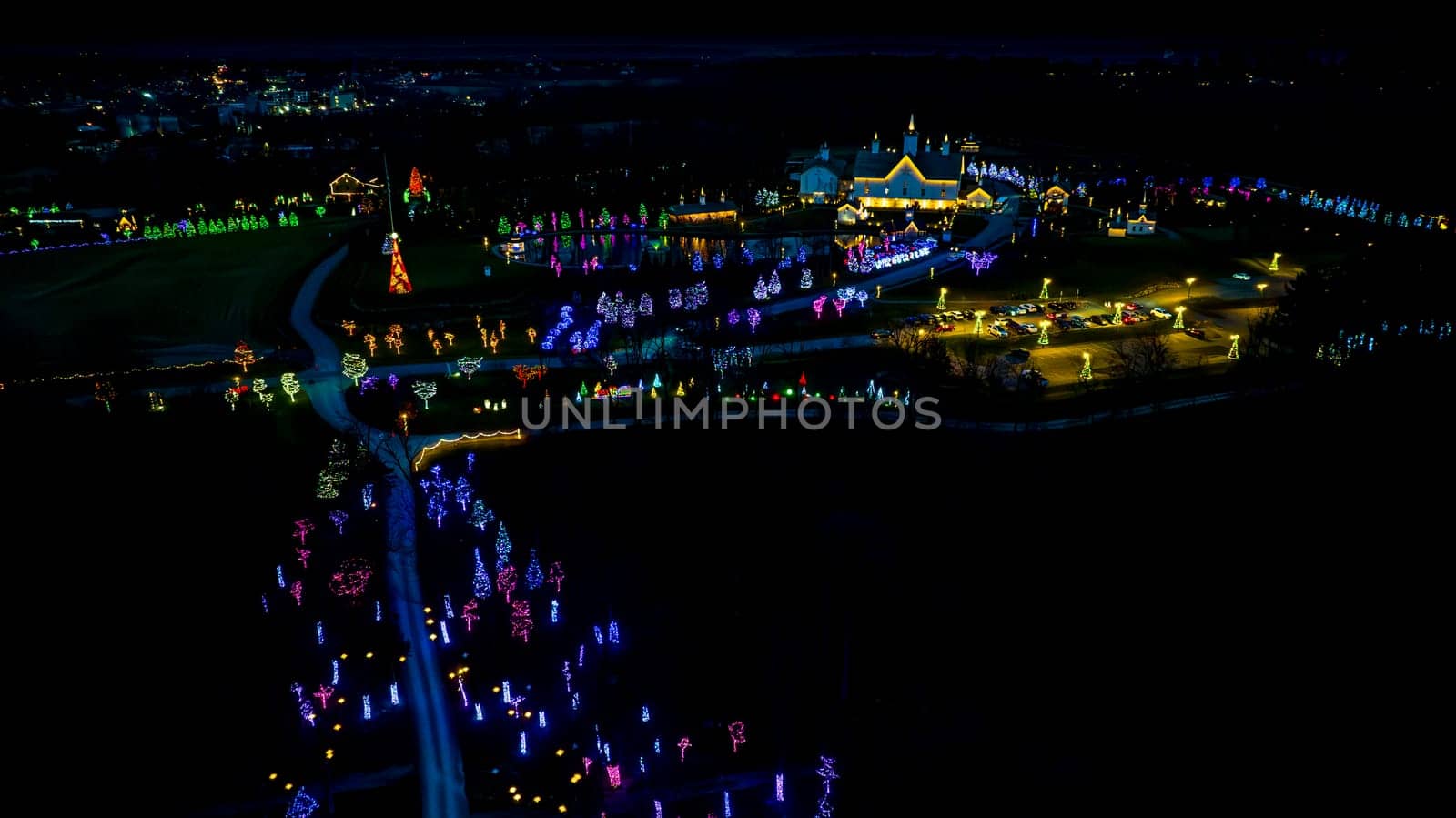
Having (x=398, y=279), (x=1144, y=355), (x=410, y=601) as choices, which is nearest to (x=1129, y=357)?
(x=1144, y=355)

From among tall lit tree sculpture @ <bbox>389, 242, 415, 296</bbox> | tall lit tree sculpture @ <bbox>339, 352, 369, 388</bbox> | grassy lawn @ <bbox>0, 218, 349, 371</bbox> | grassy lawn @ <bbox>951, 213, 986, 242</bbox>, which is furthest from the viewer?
grassy lawn @ <bbox>951, 213, 986, 242</bbox>

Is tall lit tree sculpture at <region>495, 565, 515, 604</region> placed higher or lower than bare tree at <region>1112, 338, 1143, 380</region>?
lower

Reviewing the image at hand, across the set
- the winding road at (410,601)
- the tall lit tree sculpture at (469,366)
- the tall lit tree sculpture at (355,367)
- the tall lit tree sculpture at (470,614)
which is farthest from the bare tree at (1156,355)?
the tall lit tree sculpture at (355,367)

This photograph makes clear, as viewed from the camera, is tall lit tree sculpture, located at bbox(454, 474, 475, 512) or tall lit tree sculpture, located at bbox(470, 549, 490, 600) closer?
tall lit tree sculpture, located at bbox(470, 549, 490, 600)

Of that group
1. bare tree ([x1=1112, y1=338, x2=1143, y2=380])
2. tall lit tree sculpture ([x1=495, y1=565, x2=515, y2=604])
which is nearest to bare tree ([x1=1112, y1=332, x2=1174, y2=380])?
bare tree ([x1=1112, y1=338, x2=1143, y2=380])

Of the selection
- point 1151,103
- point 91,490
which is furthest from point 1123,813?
point 1151,103

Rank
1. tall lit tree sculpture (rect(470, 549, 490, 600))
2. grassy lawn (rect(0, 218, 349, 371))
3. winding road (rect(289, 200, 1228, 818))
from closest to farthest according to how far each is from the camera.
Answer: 1. winding road (rect(289, 200, 1228, 818))
2. tall lit tree sculpture (rect(470, 549, 490, 600))
3. grassy lawn (rect(0, 218, 349, 371))

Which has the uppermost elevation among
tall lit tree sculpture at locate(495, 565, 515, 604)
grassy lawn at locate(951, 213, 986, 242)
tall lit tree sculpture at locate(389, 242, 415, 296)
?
A: grassy lawn at locate(951, 213, 986, 242)

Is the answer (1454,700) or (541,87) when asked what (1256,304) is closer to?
(1454,700)

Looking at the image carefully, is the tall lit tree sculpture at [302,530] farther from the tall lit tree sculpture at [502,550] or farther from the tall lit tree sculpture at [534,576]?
the tall lit tree sculpture at [534,576]

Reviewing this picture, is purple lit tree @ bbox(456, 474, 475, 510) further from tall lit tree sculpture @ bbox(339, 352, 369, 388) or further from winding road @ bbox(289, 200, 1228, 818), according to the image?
tall lit tree sculpture @ bbox(339, 352, 369, 388)
